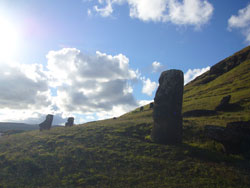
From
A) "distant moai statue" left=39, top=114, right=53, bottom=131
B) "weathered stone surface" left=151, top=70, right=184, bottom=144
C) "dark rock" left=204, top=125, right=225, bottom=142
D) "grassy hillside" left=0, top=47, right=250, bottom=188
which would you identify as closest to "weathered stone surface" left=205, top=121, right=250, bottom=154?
"dark rock" left=204, top=125, right=225, bottom=142

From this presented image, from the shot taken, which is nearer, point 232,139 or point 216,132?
point 232,139

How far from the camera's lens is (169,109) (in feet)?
95.1

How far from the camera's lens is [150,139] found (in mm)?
30688

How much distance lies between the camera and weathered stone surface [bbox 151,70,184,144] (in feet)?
92.4

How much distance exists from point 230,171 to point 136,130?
20.9 meters

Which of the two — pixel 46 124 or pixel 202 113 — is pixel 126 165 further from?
pixel 46 124

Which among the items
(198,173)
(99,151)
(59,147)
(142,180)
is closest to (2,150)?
(59,147)

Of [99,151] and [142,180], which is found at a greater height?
[99,151]

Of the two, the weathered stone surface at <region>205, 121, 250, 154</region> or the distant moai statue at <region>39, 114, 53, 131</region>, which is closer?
the weathered stone surface at <region>205, 121, 250, 154</region>

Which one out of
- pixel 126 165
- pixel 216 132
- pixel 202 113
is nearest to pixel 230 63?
pixel 202 113

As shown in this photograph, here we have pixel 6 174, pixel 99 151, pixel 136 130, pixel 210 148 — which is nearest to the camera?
pixel 6 174

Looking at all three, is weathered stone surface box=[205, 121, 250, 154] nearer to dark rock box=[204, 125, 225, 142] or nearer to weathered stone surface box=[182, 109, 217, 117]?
dark rock box=[204, 125, 225, 142]

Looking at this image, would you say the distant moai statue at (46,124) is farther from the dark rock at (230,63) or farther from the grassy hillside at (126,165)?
the dark rock at (230,63)

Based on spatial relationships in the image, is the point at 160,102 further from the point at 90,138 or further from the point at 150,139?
the point at 90,138
